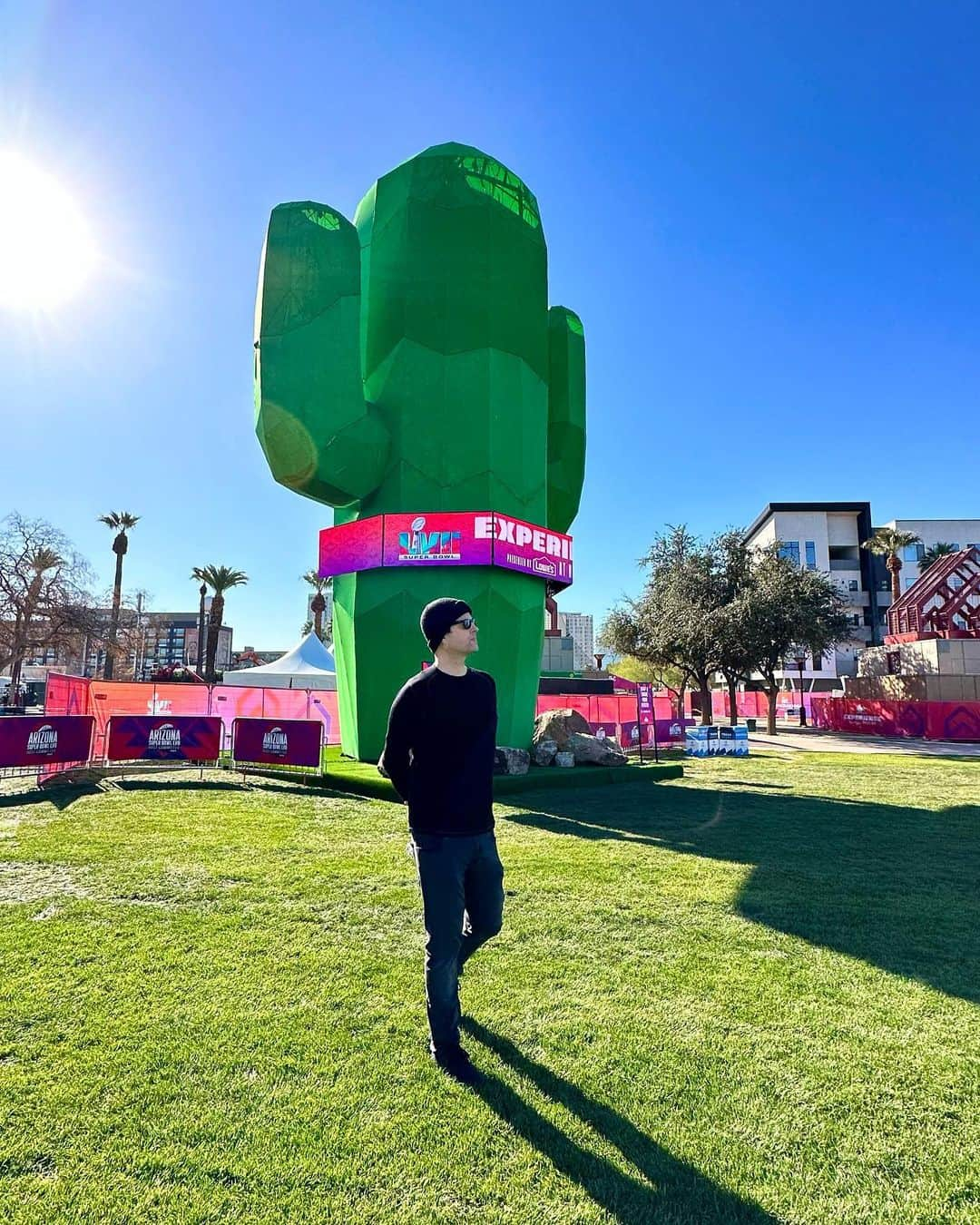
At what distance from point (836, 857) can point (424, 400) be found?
1095 cm

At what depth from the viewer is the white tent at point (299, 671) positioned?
2528cm

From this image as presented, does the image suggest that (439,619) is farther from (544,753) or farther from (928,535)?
(928,535)

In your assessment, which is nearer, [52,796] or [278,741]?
[52,796]

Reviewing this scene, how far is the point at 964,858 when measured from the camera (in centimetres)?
713

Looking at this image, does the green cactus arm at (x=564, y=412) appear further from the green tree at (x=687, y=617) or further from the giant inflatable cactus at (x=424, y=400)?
the green tree at (x=687, y=617)

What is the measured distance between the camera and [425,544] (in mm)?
13109

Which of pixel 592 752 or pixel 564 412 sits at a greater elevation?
pixel 564 412

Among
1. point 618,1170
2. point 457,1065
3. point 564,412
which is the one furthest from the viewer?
point 564,412

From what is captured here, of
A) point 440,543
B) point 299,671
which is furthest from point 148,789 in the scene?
point 299,671

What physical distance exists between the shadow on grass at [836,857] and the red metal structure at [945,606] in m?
27.8

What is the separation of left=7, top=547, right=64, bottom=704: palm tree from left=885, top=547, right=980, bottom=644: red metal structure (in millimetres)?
46034

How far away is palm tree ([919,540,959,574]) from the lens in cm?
5784

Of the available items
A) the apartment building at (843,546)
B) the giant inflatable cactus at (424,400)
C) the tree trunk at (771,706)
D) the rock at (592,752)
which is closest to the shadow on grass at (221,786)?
the giant inflatable cactus at (424,400)

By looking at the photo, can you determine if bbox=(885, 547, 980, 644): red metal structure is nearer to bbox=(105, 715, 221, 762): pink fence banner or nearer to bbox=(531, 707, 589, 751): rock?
bbox=(531, 707, 589, 751): rock
